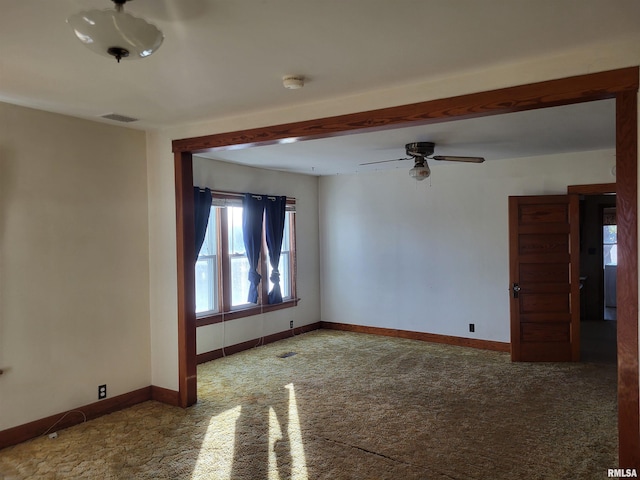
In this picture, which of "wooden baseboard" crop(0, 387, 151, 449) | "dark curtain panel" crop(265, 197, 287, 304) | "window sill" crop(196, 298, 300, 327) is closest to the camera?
"wooden baseboard" crop(0, 387, 151, 449)

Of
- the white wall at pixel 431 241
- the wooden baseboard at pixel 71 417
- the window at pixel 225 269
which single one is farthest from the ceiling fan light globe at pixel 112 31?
the white wall at pixel 431 241

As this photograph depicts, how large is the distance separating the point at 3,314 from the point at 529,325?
540cm

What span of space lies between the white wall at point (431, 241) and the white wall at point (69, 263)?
3.71 meters

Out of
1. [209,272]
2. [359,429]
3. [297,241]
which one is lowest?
[359,429]

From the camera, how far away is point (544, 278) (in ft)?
18.1

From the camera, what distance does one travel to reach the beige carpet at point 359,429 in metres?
3.01

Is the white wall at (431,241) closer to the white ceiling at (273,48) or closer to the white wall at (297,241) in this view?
the white wall at (297,241)

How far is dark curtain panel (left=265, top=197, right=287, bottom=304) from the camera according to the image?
6.49 meters

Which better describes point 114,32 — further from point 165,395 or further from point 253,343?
point 253,343

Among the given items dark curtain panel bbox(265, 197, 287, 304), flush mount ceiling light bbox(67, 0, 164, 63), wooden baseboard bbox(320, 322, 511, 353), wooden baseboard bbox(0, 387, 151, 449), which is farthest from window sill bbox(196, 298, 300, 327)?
flush mount ceiling light bbox(67, 0, 164, 63)

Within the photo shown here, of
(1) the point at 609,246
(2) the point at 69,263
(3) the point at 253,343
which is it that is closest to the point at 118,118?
(2) the point at 69,263

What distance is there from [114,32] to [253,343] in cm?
522

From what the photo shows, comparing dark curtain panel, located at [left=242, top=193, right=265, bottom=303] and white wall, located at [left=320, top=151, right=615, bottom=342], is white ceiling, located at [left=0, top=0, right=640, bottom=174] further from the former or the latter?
dark curtain panel, located at [left=242, top=193, right=265, bottom=303]

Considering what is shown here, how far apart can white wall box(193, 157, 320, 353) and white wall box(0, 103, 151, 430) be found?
4.55 feet
